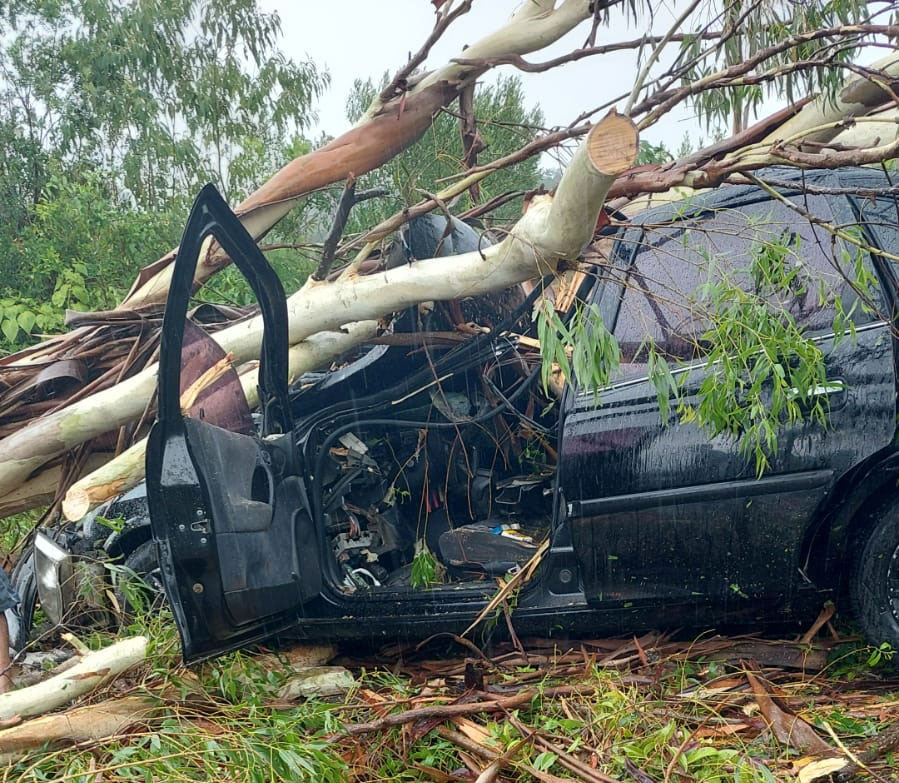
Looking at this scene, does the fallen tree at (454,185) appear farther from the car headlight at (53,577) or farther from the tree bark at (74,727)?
the tree bark at (74,727)

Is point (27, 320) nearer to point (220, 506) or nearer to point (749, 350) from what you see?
point (220, 506)

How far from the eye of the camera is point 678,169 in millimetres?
2992

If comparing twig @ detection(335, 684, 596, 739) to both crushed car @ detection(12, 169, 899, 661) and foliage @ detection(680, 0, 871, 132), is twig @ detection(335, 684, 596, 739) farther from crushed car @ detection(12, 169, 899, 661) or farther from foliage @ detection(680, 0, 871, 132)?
foliage @ detection(680, 0, 871, 132)

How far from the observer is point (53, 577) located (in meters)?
3.70

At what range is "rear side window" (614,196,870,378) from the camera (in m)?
2.86

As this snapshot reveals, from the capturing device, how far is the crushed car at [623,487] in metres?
2.76

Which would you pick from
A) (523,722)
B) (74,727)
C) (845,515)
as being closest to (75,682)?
(74,727)

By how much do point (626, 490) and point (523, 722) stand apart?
Result: 33.5 inches

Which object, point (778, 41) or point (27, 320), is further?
point (27, 320)

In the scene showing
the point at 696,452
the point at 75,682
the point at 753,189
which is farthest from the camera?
the point at 753,189

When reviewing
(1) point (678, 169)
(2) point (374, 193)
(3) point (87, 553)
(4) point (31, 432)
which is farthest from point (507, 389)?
(4) point (31, 432)

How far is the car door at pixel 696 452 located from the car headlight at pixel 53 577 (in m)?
2.20

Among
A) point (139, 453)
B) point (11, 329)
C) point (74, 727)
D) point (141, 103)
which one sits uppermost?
point (141, 103)

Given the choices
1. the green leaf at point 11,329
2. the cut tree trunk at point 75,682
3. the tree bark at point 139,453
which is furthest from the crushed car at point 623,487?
the green leaf at point 11,329
